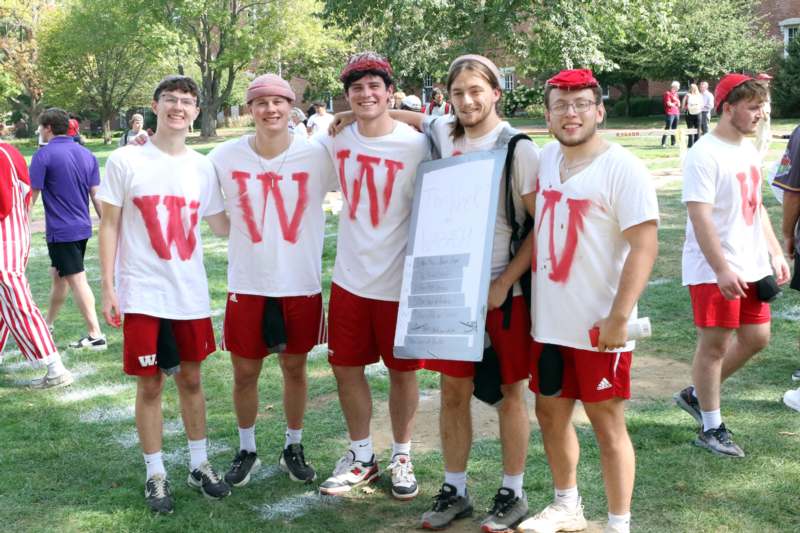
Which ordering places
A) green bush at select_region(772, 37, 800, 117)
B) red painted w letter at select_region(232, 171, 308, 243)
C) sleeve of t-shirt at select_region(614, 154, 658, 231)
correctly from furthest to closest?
green bush at select_region(772, 37, 800, 117)
red painted w letter at select_region(232, 171, 308, 243)
sleeve of t-shirt at select_region(614, 154, 658, 231)

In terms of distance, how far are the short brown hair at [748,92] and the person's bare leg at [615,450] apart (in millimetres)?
1881

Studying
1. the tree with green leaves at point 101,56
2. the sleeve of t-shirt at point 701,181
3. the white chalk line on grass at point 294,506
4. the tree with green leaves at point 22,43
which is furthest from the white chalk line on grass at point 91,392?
the tree with green leaves at point 22,43

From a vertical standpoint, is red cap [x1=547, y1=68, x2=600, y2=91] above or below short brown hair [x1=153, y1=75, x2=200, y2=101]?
below

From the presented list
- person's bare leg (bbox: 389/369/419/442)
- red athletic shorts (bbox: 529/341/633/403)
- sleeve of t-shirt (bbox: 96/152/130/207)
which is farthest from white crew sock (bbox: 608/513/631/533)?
sleeve of t-shirt (bbox: 96/152/130/207)

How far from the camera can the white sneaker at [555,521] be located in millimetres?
3957

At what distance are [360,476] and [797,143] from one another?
10.5ft

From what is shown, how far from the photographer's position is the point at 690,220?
15.2ft

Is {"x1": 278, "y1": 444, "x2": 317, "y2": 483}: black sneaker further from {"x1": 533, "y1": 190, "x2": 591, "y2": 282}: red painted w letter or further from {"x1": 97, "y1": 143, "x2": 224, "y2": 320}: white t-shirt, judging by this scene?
{"x1": 533, "y1": 190, "x2": 591, "y2": 282}: red painted w letter

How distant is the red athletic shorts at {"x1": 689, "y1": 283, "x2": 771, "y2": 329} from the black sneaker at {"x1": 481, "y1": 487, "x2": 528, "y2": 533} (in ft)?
4.91

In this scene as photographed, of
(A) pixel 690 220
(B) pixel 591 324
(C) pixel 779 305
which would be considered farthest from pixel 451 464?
(C) pixel 779 305

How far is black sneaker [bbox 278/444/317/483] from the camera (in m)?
4.73

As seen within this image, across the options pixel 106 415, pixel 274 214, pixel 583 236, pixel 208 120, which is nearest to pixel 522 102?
pixel 208 120

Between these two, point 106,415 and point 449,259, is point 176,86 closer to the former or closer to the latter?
point 449,259

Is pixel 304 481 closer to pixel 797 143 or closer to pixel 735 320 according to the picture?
pixel 735 320
